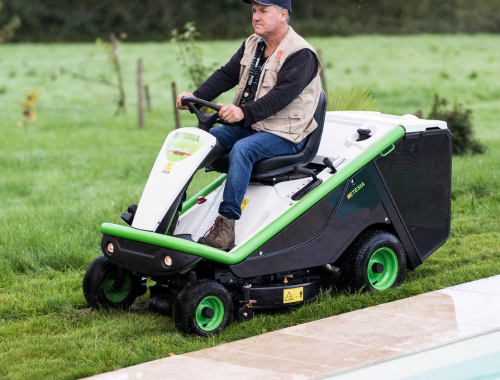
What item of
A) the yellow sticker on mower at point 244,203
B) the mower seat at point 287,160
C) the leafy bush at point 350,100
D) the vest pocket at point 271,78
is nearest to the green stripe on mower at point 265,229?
the mower seat at point 287,160

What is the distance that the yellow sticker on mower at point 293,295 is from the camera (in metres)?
4.66

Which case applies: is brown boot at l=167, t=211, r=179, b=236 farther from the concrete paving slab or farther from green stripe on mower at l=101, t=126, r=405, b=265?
the concrete paving slab

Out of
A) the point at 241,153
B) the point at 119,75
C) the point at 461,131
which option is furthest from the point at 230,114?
the point at 119,75

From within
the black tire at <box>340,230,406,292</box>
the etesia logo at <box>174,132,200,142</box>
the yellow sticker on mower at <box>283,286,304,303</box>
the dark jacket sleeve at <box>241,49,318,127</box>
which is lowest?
the yellow sticker on mower at <box>283,286,304,303</box>

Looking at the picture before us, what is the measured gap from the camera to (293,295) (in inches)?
185

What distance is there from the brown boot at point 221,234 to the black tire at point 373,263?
0.75 m

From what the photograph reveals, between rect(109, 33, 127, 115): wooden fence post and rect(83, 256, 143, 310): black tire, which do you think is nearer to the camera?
rect(83, 256, 143, 310): black tire

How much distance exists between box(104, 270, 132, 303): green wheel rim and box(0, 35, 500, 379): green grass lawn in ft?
0.36

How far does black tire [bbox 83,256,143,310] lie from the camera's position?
15.7 ft

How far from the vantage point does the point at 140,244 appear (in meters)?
4.43

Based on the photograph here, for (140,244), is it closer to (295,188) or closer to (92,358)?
(92,358)

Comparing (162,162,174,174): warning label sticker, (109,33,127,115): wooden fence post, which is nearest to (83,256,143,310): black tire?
(162,162,174,174): warning label sticker

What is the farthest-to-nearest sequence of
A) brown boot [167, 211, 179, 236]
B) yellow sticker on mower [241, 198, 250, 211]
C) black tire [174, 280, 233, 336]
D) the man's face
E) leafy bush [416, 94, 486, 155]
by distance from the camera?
1. leafy bush [416, 94, 486, 155]
2. yellow sticker on mower [241, 198, 250, 211]
3. the man's face
4. brown boot [167, 211, 179, 236]
5. black tire [174, 280, 233, 336]

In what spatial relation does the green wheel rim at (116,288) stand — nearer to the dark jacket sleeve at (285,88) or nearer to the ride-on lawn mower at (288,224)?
the ride-on lawn mower at (288,224)
